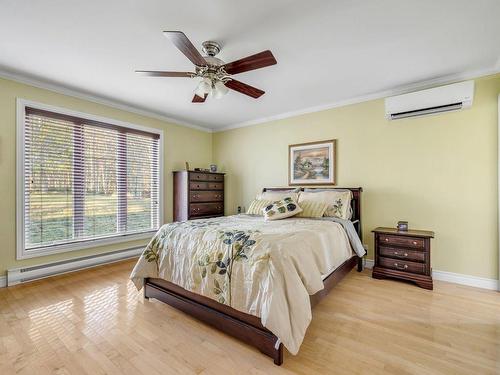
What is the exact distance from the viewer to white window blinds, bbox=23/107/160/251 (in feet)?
10.1

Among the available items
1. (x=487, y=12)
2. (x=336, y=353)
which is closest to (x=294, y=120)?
(x=487, y=12)

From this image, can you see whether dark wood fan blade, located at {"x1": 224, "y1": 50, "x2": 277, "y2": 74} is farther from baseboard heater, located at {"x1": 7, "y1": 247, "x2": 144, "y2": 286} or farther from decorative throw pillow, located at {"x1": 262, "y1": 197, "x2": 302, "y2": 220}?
baseboard heater, located at {"x1": 7, "y1": 247, "x2": 144, "y2": 286}

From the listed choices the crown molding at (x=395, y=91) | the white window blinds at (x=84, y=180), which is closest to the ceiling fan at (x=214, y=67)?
the crown molding at (x=395, y=91)

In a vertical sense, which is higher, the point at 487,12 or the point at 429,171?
the point at 487,12

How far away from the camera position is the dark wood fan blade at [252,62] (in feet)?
6.28

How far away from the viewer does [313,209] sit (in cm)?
321

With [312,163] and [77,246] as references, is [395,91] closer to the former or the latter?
[312,163]

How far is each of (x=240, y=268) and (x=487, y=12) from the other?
2728mm

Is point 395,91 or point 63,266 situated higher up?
point 395,91

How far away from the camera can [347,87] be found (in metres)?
3.23

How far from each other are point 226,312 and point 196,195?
2.84m

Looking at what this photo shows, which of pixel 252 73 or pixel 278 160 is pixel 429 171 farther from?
pixel 252 73

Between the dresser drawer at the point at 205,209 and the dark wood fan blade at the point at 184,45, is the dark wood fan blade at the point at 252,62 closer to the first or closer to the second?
the dark wood fan blade at the point at 184,45

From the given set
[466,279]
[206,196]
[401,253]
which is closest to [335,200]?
[401,253]
